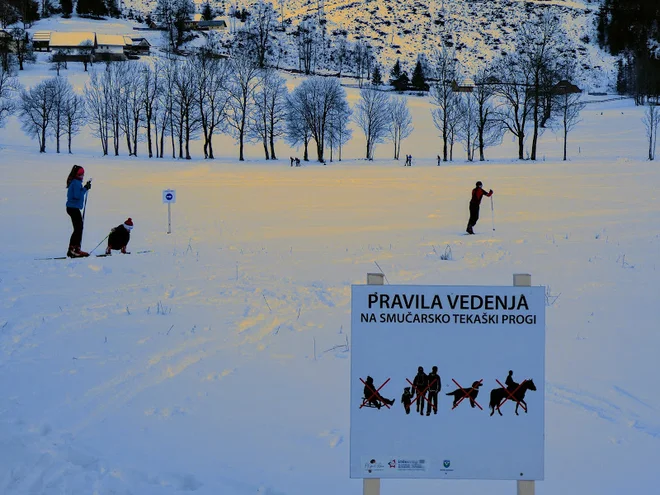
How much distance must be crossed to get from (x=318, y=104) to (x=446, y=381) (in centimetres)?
7008

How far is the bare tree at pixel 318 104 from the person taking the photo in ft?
233

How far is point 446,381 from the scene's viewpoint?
382cm

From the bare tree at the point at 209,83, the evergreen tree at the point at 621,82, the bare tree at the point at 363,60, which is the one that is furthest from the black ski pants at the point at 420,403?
the evergreen tree at the point at 621,82

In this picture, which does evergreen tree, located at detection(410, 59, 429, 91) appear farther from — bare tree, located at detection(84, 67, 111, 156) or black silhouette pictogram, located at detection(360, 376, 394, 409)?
black silhouette pictogram, located at detection(360, 376, 394, 409)

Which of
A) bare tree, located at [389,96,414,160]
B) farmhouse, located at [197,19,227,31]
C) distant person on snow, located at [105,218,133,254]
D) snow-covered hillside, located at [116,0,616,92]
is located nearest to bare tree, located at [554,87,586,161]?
bare tree, located at [389,96,414,160]

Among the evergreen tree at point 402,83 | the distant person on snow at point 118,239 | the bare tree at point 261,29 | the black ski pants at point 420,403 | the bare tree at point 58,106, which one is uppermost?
the bare tree at point 261,29

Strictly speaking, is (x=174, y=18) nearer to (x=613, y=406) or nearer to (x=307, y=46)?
(x=307, y=46)

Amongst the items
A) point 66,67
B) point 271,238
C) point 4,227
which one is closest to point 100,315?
point 271,238

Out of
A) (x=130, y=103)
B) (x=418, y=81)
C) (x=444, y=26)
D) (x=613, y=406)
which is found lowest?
(x=613, y=406)

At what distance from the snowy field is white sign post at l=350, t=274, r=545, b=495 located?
19 centimetres

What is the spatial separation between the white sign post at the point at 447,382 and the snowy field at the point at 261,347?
190 millimetres

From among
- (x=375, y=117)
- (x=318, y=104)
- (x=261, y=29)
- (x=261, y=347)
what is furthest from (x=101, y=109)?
(x=261, y=347)

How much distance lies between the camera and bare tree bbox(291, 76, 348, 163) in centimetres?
7106

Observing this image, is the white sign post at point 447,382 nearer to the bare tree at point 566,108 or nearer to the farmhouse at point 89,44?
the bare tree at point 566,108
